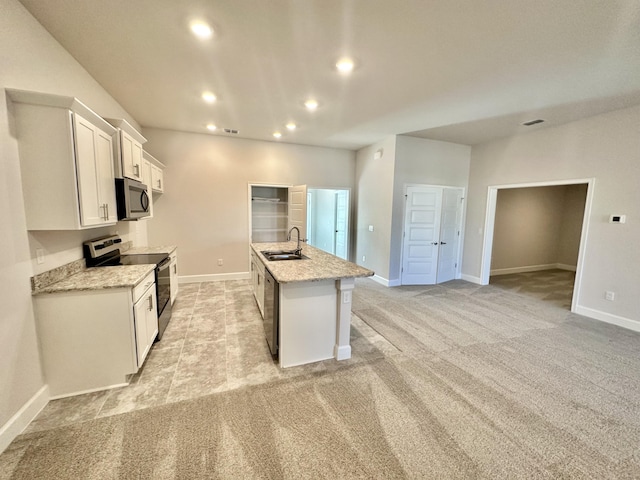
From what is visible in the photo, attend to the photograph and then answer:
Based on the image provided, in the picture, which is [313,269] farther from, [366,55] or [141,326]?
[366,55]

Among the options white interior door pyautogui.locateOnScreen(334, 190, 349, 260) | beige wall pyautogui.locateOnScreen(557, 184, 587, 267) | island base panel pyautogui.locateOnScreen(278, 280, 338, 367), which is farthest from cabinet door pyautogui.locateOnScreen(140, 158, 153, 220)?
beige wall pyautogui.locateOnScreen(557, 184, 587, 267)

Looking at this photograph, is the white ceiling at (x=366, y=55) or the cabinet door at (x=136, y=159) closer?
the white ceiling at (x=366, y=55)

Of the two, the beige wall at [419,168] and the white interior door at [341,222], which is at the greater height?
the beige wall at [419,168]

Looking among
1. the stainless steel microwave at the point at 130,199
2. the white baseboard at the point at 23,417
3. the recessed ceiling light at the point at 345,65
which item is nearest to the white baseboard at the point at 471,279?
the recessed ceiling light at the point at 345,65

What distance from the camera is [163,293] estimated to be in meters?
3.12

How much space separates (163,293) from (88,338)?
1.05 m

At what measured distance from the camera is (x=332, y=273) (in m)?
2.50

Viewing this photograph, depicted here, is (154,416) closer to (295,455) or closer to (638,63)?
(295,455)

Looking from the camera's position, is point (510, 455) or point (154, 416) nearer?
point (510, 455)

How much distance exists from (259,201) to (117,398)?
437 cm

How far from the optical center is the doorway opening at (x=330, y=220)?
648 cm

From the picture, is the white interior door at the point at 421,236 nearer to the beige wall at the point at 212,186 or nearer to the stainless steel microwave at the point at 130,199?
the beige wall at the point at 212,186

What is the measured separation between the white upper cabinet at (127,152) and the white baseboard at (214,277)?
2.49 m

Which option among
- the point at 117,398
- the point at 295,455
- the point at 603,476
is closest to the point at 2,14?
the point at 117,398
